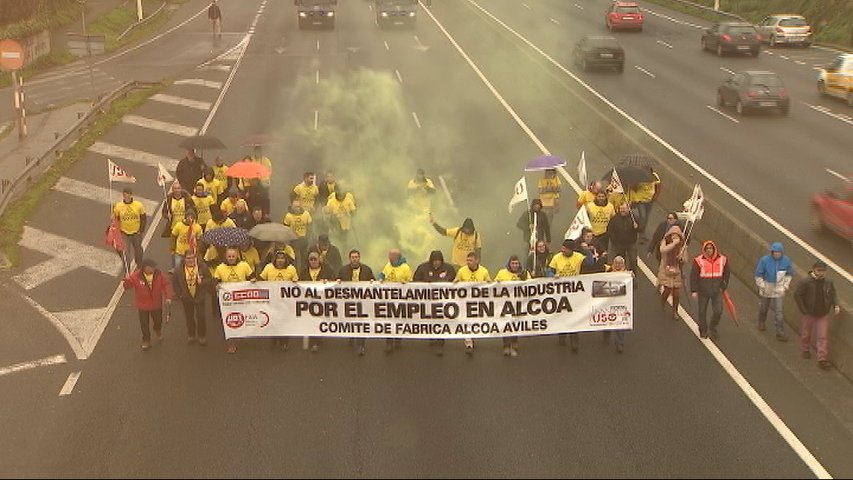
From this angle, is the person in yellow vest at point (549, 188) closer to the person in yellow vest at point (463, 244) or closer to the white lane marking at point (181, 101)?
the person in yellow vest at point (463, 244)

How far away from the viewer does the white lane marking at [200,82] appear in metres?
37.0

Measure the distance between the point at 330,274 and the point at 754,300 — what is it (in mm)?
→ 7513

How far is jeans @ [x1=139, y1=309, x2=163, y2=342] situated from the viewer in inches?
565

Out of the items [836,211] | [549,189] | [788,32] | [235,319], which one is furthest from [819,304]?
[788,32]

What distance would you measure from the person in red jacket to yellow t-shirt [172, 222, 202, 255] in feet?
5.62

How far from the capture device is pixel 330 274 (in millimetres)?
14492

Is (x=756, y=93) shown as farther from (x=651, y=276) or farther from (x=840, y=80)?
(x=651, y=276)

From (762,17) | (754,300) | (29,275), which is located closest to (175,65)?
(29,275)

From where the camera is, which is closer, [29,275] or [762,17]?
[29,275]

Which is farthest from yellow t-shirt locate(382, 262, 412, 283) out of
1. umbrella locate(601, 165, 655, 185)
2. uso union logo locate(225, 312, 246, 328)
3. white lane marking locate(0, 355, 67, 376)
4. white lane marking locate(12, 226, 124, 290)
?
white lane marking locate(12, 226, 124, 290)

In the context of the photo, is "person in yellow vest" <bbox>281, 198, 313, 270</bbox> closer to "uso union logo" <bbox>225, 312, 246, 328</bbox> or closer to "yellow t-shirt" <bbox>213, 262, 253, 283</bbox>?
"yellow t-shirt" <bbox>213, 262, 253, 283</bbox>

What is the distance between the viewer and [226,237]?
14.5 m

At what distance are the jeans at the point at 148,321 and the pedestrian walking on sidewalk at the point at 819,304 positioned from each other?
9709mm

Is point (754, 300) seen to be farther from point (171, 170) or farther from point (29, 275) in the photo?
point (171, 170)
